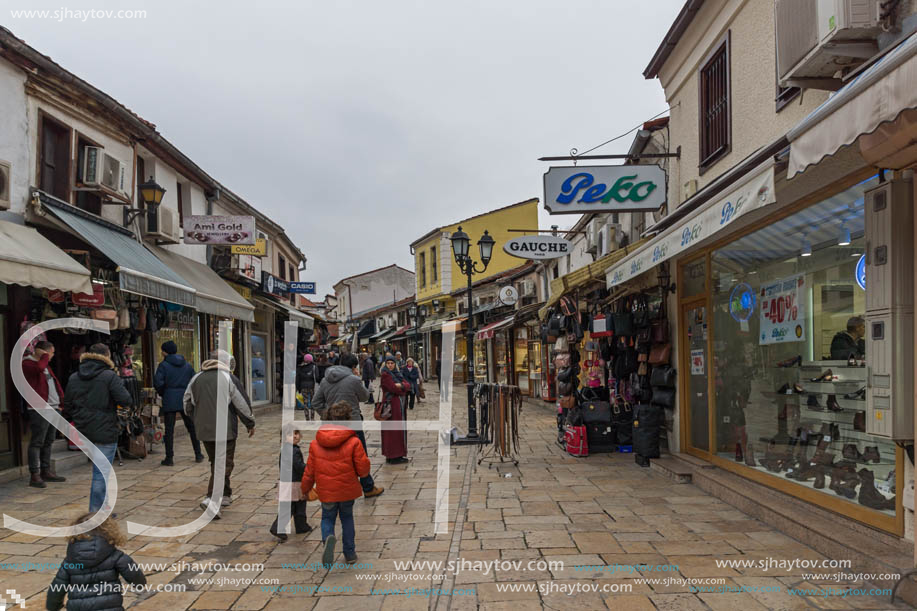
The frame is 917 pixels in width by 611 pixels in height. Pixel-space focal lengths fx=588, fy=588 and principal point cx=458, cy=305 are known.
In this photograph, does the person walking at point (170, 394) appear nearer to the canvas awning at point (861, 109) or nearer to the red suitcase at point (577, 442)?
the red suitcase at point (577, 442)

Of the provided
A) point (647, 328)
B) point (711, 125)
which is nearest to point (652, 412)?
point (647, 328)

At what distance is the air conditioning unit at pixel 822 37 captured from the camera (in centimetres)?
404

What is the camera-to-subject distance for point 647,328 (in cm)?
870

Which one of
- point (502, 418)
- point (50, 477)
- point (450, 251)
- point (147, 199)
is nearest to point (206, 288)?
point (147, 199)

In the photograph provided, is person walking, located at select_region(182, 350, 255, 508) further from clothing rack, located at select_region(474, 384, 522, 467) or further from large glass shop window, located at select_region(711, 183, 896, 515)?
large glass shop window, located at select_region(711, 183, 896, 515)

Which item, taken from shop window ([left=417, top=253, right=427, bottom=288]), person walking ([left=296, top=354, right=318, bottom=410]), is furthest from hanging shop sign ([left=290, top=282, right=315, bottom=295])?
shop window ([left=417, top=253, right=427, bottom=288])

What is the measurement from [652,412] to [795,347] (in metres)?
2.66

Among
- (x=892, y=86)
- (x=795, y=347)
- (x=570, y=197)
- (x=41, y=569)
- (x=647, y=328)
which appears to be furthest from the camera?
(x=647, y=328)

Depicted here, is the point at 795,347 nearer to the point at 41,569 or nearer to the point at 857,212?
the point at 857,212

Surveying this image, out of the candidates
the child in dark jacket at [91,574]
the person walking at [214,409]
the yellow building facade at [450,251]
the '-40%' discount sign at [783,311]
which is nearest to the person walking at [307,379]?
the person walking at [214,409]

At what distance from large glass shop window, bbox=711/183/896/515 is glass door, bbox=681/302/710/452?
0.26m

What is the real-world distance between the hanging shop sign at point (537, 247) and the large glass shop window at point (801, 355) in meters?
4.76

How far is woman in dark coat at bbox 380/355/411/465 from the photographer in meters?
8.56

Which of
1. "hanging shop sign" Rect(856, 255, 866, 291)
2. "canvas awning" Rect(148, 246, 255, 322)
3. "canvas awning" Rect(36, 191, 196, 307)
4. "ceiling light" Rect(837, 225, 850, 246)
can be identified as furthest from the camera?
"canvas awning" Rect(148, 246, 255, 322)
